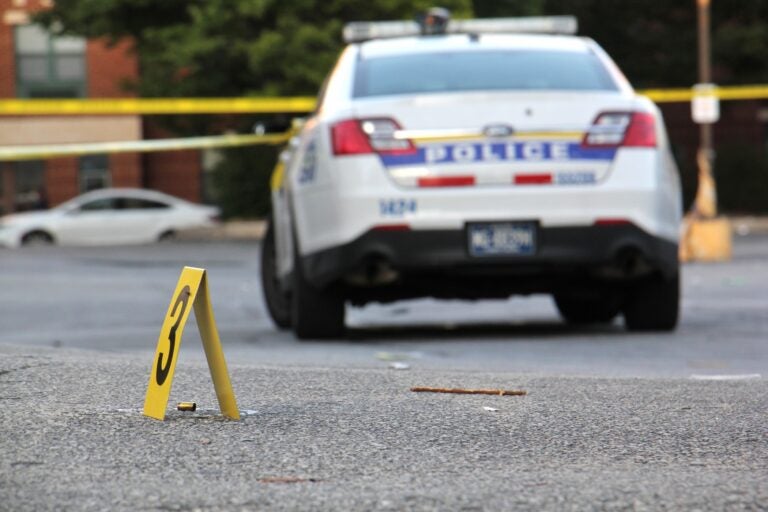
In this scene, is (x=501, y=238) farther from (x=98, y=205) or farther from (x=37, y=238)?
(x=98, y=205)

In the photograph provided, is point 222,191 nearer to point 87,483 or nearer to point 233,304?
point 233,304

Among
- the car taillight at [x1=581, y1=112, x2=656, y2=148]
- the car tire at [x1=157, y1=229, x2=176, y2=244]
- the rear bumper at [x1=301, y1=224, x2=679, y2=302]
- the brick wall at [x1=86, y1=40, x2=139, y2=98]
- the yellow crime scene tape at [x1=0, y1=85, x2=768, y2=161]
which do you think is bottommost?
the car tire at [x1=157, y1=229, x2=176, y2=244]

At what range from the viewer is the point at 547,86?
9297mm

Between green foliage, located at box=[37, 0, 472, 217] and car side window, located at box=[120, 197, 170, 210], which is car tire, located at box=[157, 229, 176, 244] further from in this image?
green foliage, located at box=[37, 0, 472, 217]

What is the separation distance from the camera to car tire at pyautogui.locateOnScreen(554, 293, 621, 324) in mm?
10615

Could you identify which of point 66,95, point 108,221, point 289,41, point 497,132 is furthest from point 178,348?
point 66,95

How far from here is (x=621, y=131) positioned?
905 cm

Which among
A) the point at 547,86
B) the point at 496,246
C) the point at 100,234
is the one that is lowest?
the point at 100,234

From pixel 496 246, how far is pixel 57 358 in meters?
2.70

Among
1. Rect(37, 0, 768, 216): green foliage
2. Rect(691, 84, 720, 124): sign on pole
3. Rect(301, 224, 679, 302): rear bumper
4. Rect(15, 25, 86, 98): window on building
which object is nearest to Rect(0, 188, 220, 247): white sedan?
Rect(37, 0, 768, 216): green foliage

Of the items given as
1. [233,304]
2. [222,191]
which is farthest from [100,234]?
[233,304]

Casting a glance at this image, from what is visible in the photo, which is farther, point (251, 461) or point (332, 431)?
point (332, 431)

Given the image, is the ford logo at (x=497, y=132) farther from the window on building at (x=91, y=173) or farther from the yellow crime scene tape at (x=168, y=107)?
the window on building at (x=91, y=173)

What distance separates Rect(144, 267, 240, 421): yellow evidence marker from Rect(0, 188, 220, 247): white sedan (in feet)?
94.0
